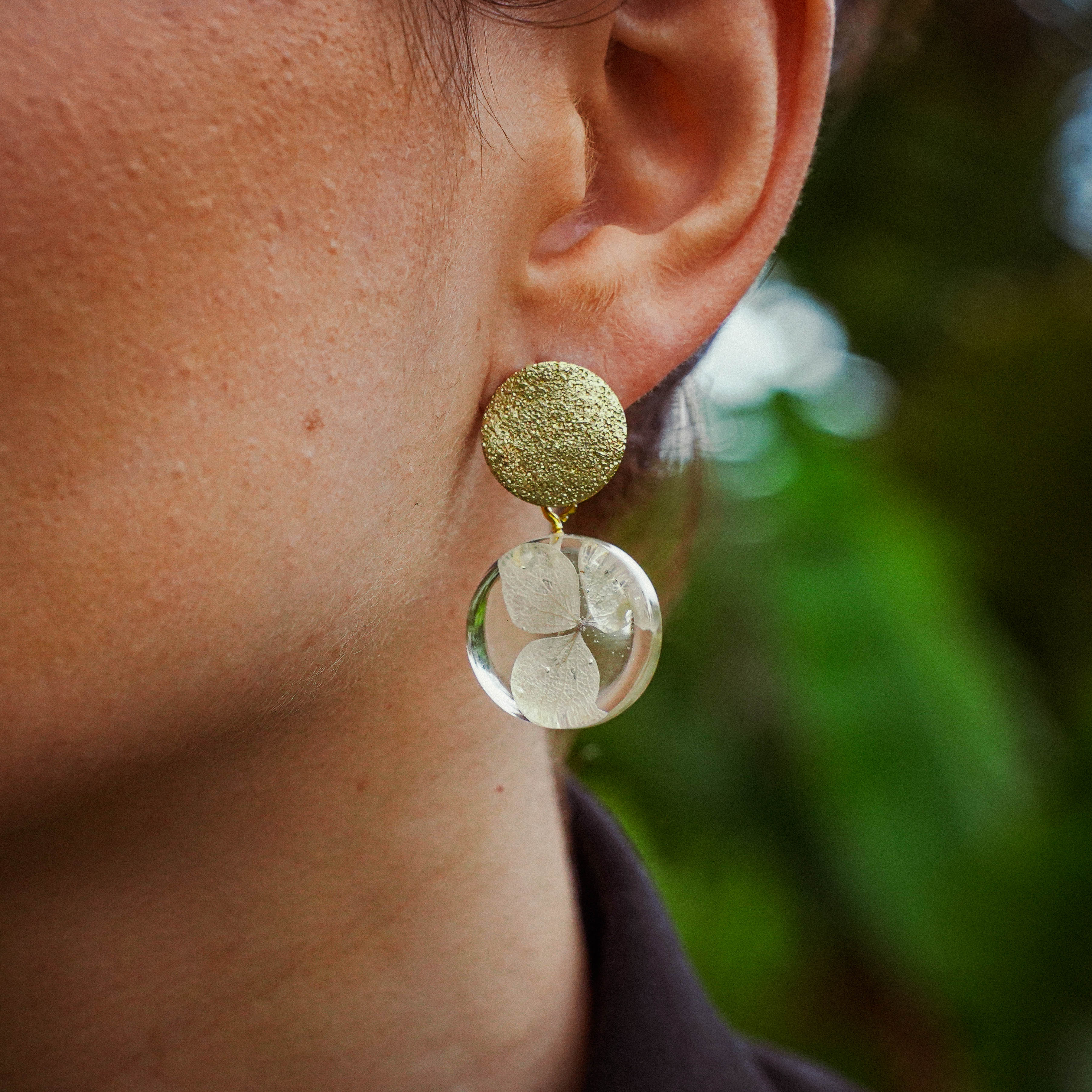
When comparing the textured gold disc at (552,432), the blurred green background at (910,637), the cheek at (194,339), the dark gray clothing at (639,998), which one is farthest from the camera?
the blurred green background at (910,637)

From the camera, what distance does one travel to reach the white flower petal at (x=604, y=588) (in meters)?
0.85

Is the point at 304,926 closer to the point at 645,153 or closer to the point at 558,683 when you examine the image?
the point at 558,683

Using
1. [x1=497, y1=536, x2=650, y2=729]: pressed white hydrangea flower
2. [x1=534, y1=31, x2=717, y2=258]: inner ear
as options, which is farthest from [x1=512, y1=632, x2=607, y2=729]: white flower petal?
[x1=534, y1=31, x2=717, y2=258]: inner ear

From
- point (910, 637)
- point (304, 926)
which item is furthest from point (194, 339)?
point (910, 637)

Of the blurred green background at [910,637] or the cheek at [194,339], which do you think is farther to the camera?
the blurred green background at [910,637]

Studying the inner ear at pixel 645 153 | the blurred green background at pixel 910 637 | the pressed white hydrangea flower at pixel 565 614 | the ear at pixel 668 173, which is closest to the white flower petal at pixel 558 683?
the pressed white hydrangea flower at pixel 565 614

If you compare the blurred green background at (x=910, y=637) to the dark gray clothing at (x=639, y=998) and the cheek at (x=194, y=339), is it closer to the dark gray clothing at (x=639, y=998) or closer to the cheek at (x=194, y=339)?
the dark gray clothing at (x=639, y=998)

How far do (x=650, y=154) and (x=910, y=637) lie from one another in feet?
6.25

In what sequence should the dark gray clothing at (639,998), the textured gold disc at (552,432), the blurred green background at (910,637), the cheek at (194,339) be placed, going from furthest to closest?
the blurred green background at (910,637) < the dark gray clothing at (639,998) < the textured gold disc at (552,432) < the cheek at (194,339)

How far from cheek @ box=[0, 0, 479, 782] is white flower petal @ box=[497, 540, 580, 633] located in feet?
0.40

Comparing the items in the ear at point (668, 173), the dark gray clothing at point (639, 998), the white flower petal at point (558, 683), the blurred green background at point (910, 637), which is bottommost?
the blurred green background at point (910, 637)

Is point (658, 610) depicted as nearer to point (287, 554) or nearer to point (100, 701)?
point (287, 554)

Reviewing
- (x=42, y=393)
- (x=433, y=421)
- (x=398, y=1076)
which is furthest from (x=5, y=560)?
(x=398, y=1076)

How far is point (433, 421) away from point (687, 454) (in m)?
0.52
